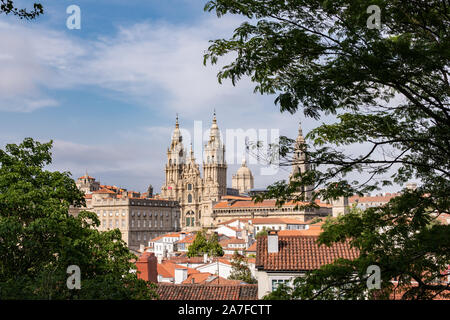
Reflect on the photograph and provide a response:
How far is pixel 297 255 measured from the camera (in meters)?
20.5

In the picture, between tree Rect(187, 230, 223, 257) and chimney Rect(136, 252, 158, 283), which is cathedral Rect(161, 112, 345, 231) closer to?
tree Rect(187, 230, 223, 257)

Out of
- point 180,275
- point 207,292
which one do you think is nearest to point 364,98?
point 207,292

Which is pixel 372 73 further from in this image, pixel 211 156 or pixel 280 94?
pixel 211 156

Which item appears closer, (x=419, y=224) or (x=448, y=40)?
(x=448, y=40)

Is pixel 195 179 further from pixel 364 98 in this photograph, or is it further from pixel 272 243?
pixel 364 98

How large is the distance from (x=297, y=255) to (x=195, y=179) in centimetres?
12636

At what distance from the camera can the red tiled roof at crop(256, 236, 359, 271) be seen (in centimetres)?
1977

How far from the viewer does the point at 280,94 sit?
27.3 feet

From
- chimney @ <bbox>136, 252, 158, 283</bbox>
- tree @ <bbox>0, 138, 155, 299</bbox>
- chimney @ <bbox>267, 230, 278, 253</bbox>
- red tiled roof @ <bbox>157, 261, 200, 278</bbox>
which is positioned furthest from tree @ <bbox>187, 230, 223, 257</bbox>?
tree @ <bbox>0, 138, 155, 299</bbox>

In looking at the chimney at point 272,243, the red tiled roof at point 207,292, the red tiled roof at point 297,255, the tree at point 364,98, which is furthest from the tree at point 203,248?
the tree at point 364,98

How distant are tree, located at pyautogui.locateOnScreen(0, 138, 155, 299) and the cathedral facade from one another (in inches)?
4668
